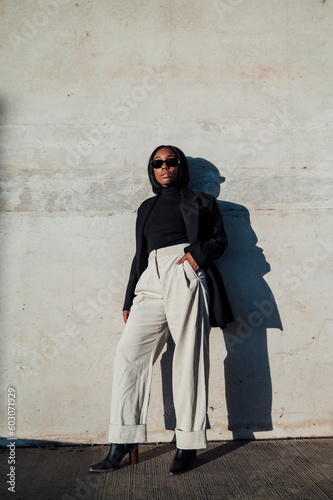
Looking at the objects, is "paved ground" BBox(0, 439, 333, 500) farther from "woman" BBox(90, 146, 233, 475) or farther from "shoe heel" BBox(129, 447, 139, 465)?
"woman" BBox(90, 146, 233, 475)

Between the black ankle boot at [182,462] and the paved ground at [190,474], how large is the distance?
0.04 meters

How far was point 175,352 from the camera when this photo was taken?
3.18 metres

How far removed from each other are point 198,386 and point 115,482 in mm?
826

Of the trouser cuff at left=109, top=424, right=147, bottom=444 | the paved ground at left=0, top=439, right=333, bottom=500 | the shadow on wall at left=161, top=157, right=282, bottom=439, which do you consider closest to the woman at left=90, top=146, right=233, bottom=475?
the trouser cuff at left=109, top=424, right=147, bottom=444

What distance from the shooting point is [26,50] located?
3.89m

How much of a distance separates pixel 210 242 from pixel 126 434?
58.6 inches

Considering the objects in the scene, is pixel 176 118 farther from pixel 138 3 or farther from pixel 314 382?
pixel 314 382

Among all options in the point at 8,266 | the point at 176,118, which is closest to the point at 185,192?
the point at 176,118

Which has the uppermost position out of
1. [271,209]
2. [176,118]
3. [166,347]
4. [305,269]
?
[176,118]

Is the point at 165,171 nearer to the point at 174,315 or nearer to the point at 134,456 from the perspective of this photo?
the point at 174,315

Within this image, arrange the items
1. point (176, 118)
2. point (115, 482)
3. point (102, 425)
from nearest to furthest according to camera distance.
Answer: point (115, 482)
point (102, 425)
point (176, 118)

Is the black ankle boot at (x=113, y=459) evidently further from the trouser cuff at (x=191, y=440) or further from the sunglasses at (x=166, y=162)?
the sunglasses at (x=166, y=162)

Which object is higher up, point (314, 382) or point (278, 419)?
point (314, 382)

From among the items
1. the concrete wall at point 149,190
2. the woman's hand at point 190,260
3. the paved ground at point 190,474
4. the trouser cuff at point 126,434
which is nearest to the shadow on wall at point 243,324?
the concrete wall at point 149,190
